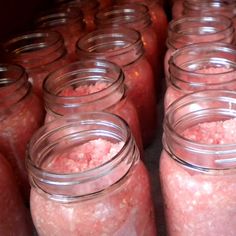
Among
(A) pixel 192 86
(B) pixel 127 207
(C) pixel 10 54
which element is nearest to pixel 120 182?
(B) pixel 127 207

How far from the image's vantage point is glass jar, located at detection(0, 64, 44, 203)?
0.81 metres

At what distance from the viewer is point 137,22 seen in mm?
1104

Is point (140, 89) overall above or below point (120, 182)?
below

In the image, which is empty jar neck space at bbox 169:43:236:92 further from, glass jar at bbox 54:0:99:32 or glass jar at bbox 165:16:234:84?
glass jar at bbox 54:0:99:32

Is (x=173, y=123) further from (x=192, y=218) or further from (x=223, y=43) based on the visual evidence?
(x=223, y=43)

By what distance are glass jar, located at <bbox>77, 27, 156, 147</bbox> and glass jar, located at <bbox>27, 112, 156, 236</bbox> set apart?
26 centimetres

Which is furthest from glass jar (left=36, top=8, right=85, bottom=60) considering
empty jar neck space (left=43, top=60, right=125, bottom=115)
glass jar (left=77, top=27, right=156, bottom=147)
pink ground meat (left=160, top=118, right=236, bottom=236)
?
pink ground meat (left=160, top=118, right=236, bottom=236)

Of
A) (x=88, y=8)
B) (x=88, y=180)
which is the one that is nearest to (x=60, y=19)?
(x=88, y=8)

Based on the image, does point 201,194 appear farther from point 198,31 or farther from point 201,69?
point 198,31

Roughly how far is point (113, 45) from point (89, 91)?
Answer: 0.69ft

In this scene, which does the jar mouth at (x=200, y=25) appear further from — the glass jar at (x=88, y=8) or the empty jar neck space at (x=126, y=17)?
the glass jar at (x=88, y=8)

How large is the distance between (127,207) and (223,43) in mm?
455

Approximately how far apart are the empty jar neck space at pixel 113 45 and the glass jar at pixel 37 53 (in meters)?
0.05

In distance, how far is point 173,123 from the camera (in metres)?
0.65
